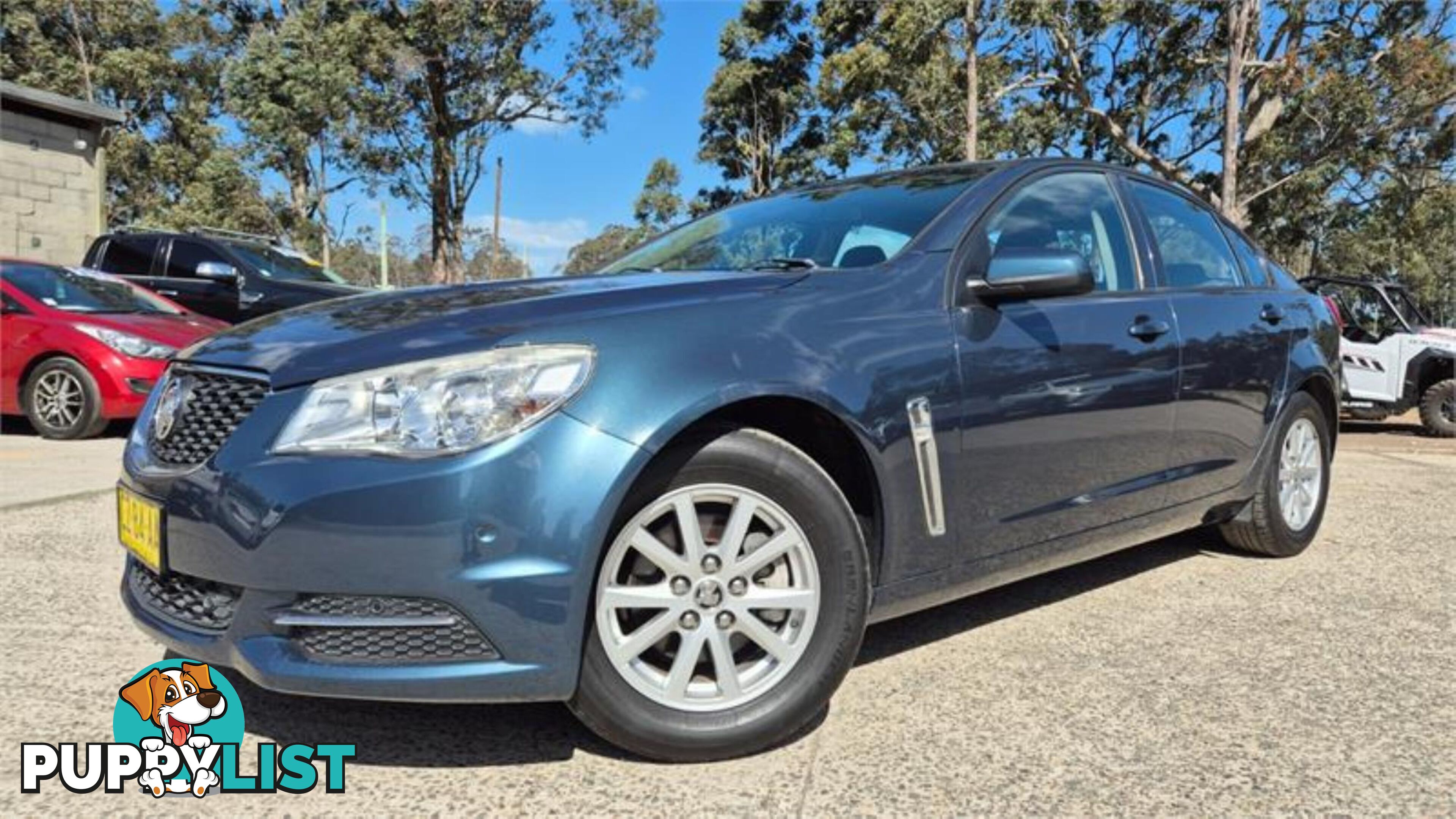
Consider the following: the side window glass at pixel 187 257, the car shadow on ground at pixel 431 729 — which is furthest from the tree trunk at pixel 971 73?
the car shadow on ground at pixel 431 729

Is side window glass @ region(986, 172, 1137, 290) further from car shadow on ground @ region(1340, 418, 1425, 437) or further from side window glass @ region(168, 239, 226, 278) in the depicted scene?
car shadow on ground @ region(1340, 418, 1425, 437)

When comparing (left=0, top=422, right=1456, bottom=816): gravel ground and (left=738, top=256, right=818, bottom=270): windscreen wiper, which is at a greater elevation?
(left=738, top=256, right=818, bottom=270): windscreen wiper

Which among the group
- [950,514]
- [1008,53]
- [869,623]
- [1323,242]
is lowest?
[869,623]

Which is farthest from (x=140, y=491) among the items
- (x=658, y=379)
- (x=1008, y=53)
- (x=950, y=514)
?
(x=1008, y=53)

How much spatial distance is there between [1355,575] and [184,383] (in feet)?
13.4

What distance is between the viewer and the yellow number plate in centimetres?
221

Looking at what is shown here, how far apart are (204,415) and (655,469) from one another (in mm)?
1008

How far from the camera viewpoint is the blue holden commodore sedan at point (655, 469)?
1961mm

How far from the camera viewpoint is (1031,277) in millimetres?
2691

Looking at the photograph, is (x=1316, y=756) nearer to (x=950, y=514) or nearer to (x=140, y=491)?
(x=950, y=514)

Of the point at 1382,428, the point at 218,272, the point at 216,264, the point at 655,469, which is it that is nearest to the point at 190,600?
the point at 655,469

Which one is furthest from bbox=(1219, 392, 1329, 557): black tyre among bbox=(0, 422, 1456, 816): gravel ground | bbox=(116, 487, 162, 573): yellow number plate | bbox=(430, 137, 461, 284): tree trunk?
bbox=(430, 137, 461, 284): tree trunk

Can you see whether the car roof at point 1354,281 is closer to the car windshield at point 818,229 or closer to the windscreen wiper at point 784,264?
the car windshield at point 818,229

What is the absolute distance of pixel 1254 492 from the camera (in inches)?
154
